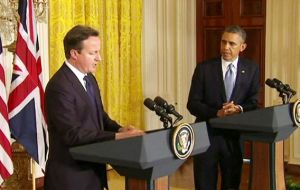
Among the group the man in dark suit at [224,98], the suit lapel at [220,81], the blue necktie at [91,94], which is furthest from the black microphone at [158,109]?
the suit lapel at [220,81]

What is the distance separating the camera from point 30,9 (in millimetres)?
4082

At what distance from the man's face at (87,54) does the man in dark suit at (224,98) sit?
1196mm

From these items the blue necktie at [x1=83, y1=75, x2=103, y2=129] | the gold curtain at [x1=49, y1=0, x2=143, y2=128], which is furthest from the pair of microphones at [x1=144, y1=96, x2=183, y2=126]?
the gold curtain at [x1=49, y1=0, x2=143, y2=128]

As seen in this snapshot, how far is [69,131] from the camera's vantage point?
2512mm

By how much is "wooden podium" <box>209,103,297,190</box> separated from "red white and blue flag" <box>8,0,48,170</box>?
4.93 feet

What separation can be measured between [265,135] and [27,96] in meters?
1.82

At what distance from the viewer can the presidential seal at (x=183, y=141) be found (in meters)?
2.38

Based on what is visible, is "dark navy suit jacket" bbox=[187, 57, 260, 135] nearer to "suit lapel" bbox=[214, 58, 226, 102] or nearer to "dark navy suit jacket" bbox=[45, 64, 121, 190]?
"suit lapel" bbox=[214, 58, 226, 102]

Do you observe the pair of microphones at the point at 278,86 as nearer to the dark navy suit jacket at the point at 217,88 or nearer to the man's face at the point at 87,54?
the dark navy suit jacket at the point at 217,88

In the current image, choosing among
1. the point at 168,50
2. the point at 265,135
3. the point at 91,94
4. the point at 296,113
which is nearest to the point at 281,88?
the point at 296,113

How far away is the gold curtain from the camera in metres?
5.67

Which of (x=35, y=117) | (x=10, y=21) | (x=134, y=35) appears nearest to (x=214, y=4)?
(x=134, y=35)

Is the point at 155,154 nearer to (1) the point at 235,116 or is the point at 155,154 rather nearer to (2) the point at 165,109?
(2) the point at 165,109

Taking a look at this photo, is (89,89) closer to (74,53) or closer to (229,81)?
(74,53)
